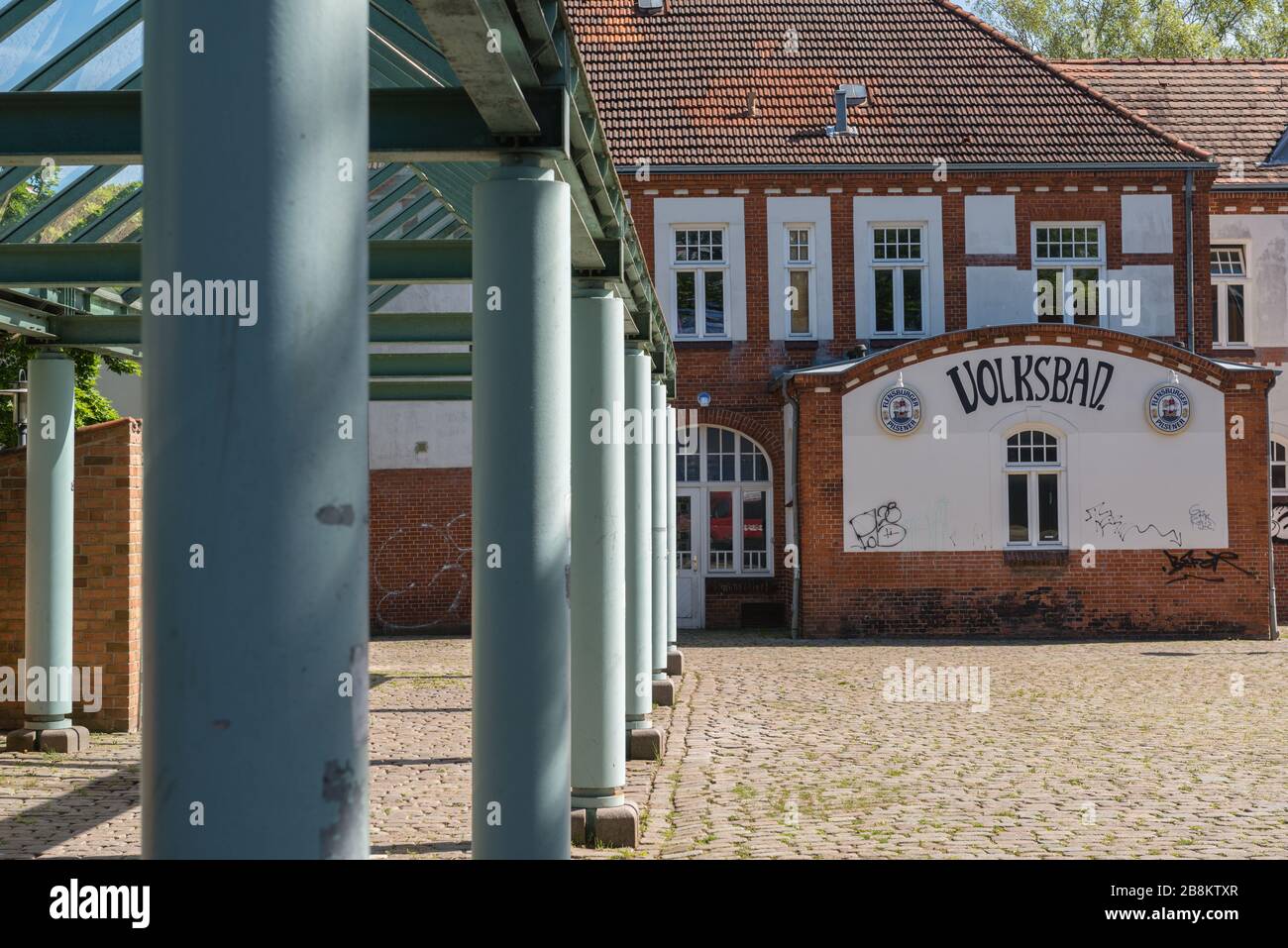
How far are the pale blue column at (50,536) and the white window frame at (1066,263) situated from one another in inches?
686

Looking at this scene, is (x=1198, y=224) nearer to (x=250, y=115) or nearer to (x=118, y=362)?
(x=118, y=362)

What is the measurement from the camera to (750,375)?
24.0 m

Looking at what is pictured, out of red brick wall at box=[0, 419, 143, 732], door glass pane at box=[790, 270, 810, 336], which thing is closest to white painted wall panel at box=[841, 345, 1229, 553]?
door glass pane at box=[790, 270, 810, 336]

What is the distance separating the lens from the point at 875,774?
9789mm

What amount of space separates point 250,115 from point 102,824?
6981 mm

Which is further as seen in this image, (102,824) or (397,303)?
(397,303)

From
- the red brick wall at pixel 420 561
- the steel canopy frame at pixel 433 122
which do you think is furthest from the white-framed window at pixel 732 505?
the steel canopy frame at pixel 433 122

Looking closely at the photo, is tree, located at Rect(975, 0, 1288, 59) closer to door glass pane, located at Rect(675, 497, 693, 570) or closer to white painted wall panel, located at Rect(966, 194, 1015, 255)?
white painted wall panel, located at Rect(966, 194, 1015, 255)

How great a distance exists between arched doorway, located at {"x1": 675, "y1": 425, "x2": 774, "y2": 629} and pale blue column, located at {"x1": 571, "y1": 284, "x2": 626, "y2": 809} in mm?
16696

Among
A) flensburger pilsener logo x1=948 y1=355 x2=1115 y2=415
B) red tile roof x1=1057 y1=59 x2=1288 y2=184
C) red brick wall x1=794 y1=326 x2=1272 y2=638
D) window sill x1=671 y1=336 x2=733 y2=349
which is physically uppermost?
red tile roof x1=1057 y1=59 x2=1288 y2=184

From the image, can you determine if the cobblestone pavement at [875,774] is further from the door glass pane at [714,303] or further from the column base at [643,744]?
the door glass pane at [714,303]

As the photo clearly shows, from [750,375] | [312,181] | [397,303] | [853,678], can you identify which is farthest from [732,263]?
[312,181]

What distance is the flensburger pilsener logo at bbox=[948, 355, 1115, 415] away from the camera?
73.5 feet

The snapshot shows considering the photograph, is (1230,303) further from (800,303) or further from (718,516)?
(718,516)
